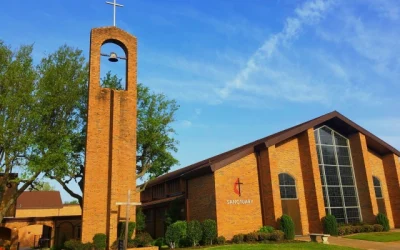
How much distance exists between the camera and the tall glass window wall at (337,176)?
81.3ft

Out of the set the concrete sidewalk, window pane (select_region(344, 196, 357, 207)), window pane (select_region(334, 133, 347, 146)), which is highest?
window pane (select_region(334, 133, 347, 146))

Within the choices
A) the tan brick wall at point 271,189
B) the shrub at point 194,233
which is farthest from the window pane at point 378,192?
the shrub at point 194,233

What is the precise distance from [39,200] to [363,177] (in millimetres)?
46572

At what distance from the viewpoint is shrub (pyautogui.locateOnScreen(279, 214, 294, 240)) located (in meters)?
20.2

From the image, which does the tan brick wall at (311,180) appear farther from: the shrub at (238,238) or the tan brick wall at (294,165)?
the shrub at (238,238)

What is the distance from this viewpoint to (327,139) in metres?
26.4

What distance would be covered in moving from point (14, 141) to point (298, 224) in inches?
720

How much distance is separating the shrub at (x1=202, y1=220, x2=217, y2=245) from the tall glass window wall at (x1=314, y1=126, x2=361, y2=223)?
9051mm

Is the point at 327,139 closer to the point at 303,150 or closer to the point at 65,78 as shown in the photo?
the point at 303,150

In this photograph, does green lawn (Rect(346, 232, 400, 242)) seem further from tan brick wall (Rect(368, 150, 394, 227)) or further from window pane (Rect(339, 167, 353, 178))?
window pane (Rect(339, 167, 353, 178))

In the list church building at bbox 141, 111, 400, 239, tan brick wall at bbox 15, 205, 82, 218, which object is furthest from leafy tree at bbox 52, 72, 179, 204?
tan brick wall at bbox 15, 205, 82, 218

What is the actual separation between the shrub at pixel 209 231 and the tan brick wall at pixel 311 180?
7.27 meters

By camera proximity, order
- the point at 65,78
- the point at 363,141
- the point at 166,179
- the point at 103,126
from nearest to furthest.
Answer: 1. the point at 103,126
2. the point at 65,78
3. the point at 363,141
4. the point at 166,179

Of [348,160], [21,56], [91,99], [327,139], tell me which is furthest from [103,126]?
[348,160]
